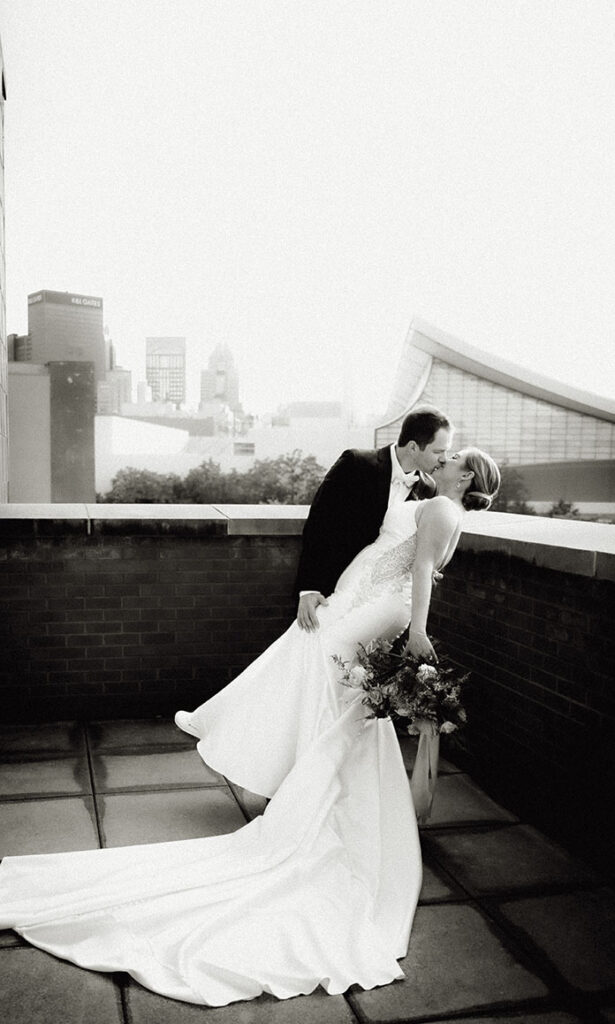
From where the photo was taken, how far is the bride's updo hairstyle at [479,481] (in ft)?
12.8

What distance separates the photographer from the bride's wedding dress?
9.23ft

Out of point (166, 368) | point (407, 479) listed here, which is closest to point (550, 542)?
point (407, 479)

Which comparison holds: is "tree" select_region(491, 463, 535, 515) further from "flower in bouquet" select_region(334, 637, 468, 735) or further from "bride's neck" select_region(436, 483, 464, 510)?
"flower in bouquet" select_region(334, 637, 468, 735)

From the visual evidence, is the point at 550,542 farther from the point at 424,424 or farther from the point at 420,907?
the point at 420,907

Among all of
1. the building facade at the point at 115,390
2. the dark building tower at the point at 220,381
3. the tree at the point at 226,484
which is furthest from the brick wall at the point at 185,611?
the dark building tower at the point at 220,381

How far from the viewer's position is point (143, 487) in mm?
74312

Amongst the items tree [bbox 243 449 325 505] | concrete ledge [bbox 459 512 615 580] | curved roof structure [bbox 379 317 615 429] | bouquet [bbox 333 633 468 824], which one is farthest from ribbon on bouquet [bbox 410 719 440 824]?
tree [bbox 243 449 325 505]

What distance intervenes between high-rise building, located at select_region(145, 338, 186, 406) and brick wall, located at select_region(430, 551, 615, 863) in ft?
354

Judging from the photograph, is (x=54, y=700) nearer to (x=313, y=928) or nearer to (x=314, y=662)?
(x=314, y=662)

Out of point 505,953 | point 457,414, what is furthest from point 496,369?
point 505,953

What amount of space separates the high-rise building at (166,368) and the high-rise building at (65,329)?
253 inches

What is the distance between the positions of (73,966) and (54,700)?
323cm

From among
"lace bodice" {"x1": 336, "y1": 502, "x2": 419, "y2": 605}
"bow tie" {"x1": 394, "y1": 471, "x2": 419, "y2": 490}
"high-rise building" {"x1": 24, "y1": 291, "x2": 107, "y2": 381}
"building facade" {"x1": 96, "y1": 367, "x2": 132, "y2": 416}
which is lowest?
"lace bodice" {"x1": 336, "y1": 502, "x2": 419, "y2": 605}

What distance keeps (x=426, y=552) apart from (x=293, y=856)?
144cm
